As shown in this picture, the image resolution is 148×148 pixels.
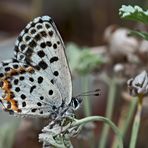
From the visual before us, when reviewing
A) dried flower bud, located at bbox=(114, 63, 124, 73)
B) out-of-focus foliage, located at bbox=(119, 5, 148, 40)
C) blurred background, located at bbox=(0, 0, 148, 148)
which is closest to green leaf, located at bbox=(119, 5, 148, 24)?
out-of-focus foliage, located at bbox=(119, 5, 148, 40)

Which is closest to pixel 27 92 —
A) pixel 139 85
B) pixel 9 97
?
pixel 9 97

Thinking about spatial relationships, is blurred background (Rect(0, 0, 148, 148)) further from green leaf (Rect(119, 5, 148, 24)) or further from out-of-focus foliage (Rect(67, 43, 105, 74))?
green leaf (Rect(119, 5, 148, 24))

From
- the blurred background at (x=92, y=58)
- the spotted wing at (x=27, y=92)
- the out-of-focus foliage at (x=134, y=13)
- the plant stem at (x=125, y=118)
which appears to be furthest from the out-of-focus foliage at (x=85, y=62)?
the out-of-focus foliage at (x=134, y=13)

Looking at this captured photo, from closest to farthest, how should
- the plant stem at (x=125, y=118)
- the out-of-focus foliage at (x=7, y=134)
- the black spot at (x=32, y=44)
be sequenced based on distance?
the black spot at (x=32, y=44)
the plant stem at (x=125, y=118)
the out-of-focus foliage at (x=7, y=134)

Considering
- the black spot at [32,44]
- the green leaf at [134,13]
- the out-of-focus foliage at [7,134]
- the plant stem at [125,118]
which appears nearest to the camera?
the green leaf at [134,13]

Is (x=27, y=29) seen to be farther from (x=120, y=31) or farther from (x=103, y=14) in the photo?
(x=103, y=14)

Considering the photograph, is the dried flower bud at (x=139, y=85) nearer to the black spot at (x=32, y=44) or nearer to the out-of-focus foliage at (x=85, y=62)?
the black spot at (x=32, y=44)

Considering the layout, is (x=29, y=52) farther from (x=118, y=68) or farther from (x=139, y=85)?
(x=118, y=68)
